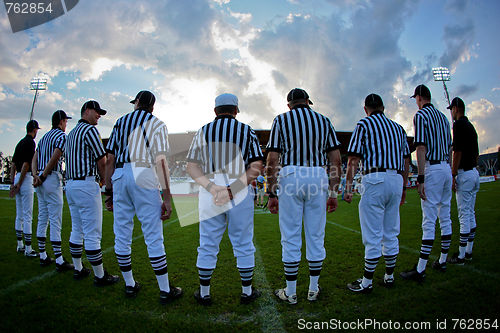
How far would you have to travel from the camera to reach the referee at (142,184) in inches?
110

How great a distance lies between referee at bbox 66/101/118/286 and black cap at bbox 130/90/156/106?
90 centimetres

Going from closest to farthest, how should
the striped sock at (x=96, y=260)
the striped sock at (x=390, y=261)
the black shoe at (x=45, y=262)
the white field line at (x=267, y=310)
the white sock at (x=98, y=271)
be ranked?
1. the white field line at (x=267, y=310)
2. the striped sock at (x=390, y=261)
3. the striped sock at (x=96, y=260)
4. the white sock at (x=98, y=271)
5. the black shoe at (x=45, y=262)

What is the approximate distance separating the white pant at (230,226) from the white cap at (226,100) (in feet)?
2.84

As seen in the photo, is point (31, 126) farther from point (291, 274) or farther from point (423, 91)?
point (423, 91)

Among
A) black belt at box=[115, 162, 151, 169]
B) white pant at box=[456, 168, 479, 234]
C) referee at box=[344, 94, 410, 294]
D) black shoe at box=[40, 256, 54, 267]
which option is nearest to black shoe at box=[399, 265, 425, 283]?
referee at box=[344, 94, 410, 294]

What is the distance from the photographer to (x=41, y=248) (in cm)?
416

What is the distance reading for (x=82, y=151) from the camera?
340cm

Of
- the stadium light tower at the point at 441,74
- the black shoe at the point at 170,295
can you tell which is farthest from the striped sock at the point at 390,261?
the stadium light tower at the point at 441,74

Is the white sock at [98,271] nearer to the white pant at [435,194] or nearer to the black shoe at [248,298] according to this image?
the black shoe at [248,298]

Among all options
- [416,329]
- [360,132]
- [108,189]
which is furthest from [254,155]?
[416,329]

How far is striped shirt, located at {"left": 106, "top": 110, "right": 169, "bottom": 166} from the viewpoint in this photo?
284cm

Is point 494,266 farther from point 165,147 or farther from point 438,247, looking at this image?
point 165,147

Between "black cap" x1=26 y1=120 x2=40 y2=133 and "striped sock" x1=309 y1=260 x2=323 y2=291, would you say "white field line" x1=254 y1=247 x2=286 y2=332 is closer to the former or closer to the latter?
"striped sock" x1=309 y1=260 x2=323 y2=291

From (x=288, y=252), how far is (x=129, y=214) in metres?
1.78
